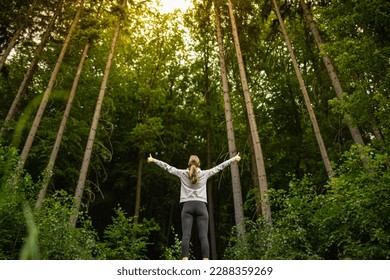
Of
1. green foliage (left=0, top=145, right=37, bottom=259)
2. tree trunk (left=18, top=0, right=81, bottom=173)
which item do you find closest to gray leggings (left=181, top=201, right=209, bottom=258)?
green foliage (left=0, top=145, right=37, bottom=259)

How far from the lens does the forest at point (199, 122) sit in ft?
29.0

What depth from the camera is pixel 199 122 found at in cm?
2677

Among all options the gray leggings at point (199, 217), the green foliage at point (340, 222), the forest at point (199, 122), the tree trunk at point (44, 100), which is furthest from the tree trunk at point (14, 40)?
the gray leggings at point (199, 217)

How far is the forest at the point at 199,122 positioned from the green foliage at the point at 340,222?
0.03 meters

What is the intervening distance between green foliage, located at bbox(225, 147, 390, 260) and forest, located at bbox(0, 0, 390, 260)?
32 millimetres

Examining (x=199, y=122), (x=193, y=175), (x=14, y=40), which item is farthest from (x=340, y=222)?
(x=199, y=122)

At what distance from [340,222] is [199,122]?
Result: 18583 millimetres

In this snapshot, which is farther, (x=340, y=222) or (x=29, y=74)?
(x=29, y=74)

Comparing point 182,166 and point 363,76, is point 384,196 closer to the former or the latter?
point 363,76

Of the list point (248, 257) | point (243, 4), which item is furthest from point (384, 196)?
point (243, 4)

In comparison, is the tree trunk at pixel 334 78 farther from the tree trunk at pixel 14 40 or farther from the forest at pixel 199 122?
the tree trunk at pixel 14 40

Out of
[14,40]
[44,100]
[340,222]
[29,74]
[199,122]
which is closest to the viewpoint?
[340,222]

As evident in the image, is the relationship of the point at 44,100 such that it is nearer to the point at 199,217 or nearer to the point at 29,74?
the point at 29,74
